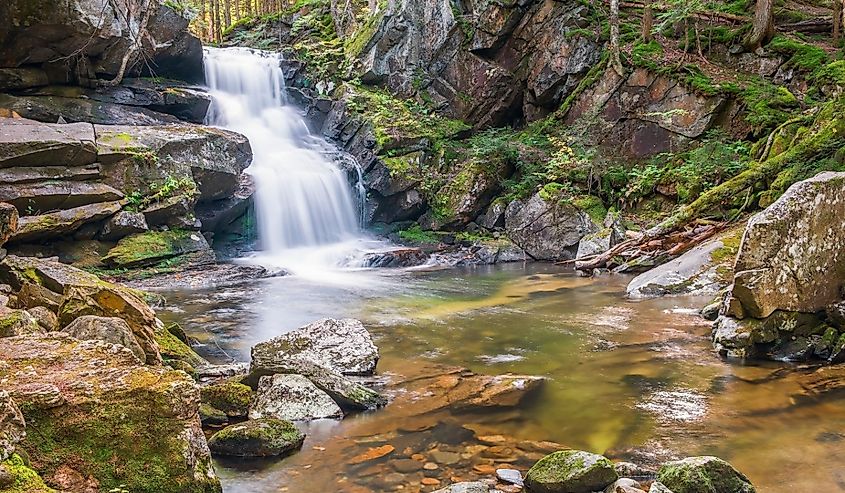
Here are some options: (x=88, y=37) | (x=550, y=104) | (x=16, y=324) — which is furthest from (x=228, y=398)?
(x=550, y=104)

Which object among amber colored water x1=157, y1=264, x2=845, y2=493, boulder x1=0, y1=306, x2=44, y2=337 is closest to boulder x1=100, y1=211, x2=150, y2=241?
amber colored water x1=157, y1=264, x2=845, y2=493

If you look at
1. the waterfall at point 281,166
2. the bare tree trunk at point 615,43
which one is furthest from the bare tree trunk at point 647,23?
the waterfall at point 281,166

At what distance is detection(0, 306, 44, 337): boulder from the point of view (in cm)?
388

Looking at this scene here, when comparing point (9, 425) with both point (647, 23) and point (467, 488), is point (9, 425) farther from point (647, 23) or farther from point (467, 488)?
point (647, 23)

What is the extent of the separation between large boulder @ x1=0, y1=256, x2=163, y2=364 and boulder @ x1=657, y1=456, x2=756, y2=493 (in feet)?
12.9

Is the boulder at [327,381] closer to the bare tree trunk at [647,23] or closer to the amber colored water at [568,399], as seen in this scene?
the amber colored water at [568,399]

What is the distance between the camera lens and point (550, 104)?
64.1 feet

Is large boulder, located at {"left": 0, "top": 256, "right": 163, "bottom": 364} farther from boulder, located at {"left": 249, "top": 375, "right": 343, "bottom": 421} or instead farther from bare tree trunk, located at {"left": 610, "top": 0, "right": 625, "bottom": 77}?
bare tree trunk, located at {"left": 610, "top": 0, "right": 625, "bottom": 77}

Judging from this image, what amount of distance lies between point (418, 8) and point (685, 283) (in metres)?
14.8

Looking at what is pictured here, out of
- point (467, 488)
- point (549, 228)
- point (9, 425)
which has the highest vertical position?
point (9, 425)

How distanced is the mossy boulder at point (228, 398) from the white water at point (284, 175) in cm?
981

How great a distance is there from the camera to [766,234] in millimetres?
5895

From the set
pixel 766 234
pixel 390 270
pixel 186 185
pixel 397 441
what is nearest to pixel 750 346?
pixel 766 234

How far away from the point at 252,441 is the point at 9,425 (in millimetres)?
1909
